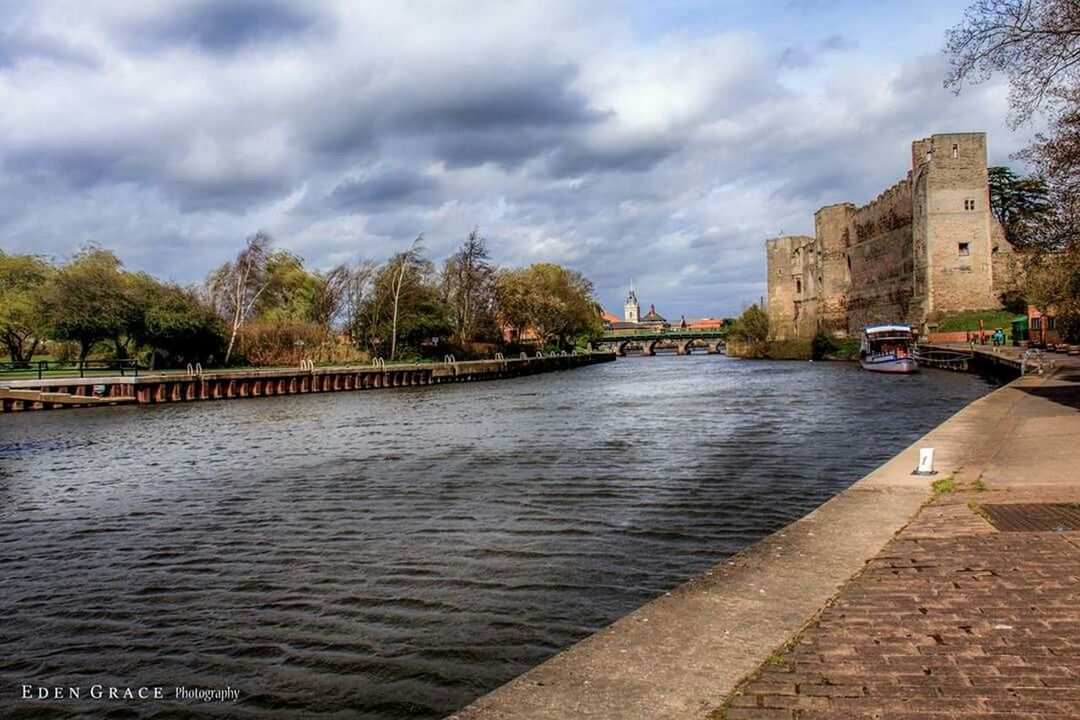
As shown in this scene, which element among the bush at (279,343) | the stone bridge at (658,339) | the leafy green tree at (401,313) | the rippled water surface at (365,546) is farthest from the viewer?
the stone bridge at (658,339)

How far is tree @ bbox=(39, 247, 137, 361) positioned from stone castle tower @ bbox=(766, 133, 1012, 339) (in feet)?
187

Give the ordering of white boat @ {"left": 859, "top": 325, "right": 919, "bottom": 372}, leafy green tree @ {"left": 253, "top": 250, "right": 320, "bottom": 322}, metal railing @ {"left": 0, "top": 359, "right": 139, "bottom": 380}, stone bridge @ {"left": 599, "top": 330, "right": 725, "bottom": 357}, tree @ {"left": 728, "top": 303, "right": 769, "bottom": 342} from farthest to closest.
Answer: stone bridge @ {"left": 599, "top": 330, "right": 725, "bottom": 357} → tree @ {"left": 728, "top": 303, "right": 769, "bottom": 342} → leafy green tree @ {"left": 253, "top": 250, "right": 320, "bottom": 322} → white boat @ {"left": 859, "top": 325, "right": 919, "bottom": 372} → metal railing @ {"left": 0, "top": 359, "right": 139, "bottom": 380}

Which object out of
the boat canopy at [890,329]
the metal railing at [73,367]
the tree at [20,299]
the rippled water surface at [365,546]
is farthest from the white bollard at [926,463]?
the tree at [20,299]

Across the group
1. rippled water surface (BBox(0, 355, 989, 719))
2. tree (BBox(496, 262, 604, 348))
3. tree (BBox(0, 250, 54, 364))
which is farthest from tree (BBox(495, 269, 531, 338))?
rippled water surface (BBox(0, 355, 989, 719))

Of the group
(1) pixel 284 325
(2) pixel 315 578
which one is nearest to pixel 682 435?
(2) pixel 315 578

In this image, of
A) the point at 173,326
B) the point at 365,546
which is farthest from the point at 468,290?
the point at 365,546

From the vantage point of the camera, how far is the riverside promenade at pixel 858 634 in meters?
3.58

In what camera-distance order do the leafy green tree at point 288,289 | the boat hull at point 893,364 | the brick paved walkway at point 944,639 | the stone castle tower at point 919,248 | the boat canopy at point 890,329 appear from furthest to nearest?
the leafy green tree at point 288,289 < the stone castle tower at point 919,248 < the boat canopy at point 890,329 < the boat hull at point 893,364 < the brick paved walkway at point 944,639

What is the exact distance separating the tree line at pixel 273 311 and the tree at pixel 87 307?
7 cm

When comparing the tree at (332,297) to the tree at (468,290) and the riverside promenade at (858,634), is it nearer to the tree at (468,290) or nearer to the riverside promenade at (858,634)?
the tree at (468,290)

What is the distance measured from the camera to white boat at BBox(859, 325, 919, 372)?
157ft

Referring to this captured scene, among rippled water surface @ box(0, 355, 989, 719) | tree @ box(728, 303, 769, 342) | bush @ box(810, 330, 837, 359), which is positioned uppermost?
tree @ box(728, 303, 769, 342)

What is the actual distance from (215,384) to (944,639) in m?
43.7

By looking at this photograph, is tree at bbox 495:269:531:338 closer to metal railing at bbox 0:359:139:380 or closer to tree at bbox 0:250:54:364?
metal railing at bbox 0:359:139:380
